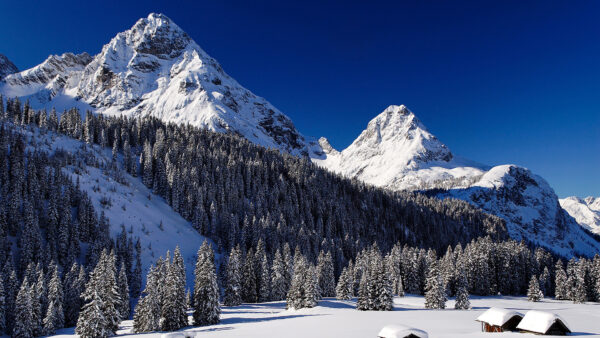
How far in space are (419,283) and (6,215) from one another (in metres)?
99.3

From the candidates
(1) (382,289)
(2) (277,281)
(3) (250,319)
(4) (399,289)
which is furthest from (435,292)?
(3) (250,319)

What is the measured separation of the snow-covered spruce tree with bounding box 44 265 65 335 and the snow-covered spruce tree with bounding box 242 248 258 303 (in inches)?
1266

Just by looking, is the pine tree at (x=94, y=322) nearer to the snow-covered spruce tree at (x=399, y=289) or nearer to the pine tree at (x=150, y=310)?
the pine tree at (x=150, y=310)

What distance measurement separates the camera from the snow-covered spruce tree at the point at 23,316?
5162cm

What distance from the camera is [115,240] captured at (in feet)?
291

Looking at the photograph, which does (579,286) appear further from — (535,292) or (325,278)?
(325,278)

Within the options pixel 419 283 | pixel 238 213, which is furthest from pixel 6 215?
pixel 419 283

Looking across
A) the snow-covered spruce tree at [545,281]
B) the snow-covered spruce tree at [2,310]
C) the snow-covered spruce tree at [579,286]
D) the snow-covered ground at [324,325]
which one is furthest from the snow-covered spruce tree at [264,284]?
the snow-covered spruce tree at [545,281]

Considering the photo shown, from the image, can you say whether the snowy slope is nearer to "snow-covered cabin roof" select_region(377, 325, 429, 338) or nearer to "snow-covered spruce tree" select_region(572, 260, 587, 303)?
"snow-covered cabin roof" select_region(377, 325, 429, 338)

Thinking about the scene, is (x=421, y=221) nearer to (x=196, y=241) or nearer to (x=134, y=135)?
(x=196, y=241)

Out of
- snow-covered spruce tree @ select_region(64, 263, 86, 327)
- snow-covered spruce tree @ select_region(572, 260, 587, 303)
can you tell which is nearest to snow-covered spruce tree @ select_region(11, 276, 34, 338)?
snow-covered spruce tree @ select_region(64, 263, 86, 327)

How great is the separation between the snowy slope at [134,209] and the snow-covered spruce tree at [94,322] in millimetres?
38975

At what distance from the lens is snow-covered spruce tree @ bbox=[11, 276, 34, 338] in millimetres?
51625

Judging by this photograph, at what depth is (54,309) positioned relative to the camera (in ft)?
184
